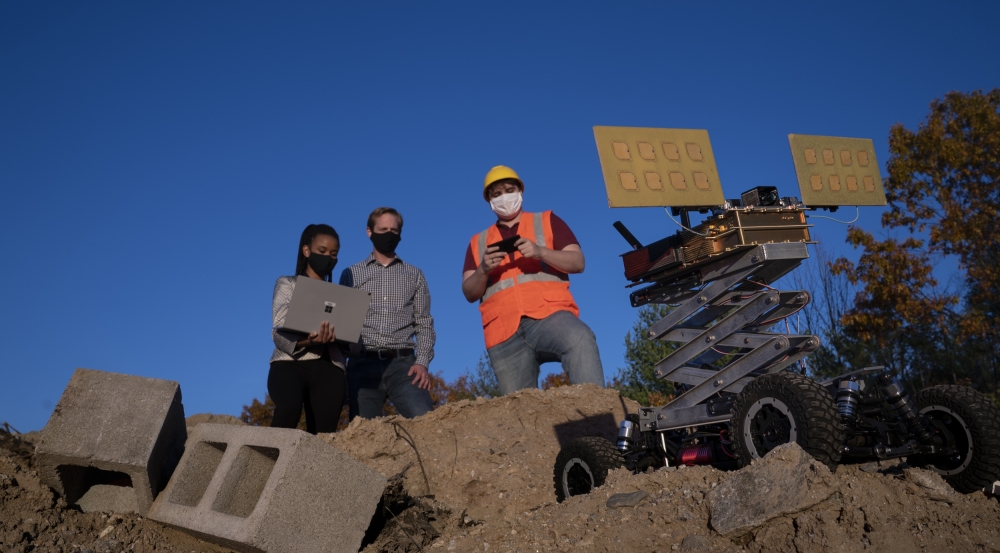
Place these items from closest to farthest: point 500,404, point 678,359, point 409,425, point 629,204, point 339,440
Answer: point 629,204
point 678,359
point 339,440
point 409,425
point 500,404

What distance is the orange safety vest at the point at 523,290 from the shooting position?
668cm

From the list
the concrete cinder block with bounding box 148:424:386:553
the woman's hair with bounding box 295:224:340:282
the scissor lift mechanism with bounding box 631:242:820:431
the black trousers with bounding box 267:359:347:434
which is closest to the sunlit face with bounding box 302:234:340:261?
the woman's hair with bounding box 295:224:340:282

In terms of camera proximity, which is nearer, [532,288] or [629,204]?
[629,204]

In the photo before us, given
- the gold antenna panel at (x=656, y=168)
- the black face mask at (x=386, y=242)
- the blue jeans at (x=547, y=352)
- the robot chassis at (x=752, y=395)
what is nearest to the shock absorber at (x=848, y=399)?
the robot chassis at (x=752, y=395)

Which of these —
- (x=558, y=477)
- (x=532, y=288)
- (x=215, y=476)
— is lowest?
(x=558, y=477)

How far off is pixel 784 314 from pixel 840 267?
14397 millimetres

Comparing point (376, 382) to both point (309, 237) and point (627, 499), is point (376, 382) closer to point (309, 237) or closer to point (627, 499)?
point (309, 237)

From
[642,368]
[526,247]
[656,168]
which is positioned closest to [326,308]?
[526,247]

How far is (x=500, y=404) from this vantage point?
778 cm

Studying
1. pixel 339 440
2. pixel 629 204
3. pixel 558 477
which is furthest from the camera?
pixel 339 440

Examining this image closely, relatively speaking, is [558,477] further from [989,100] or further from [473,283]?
[989,100]

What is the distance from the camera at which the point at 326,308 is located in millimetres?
6086

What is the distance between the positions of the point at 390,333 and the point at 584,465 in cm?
250

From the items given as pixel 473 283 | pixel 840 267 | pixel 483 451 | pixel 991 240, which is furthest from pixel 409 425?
pixel 991 240
